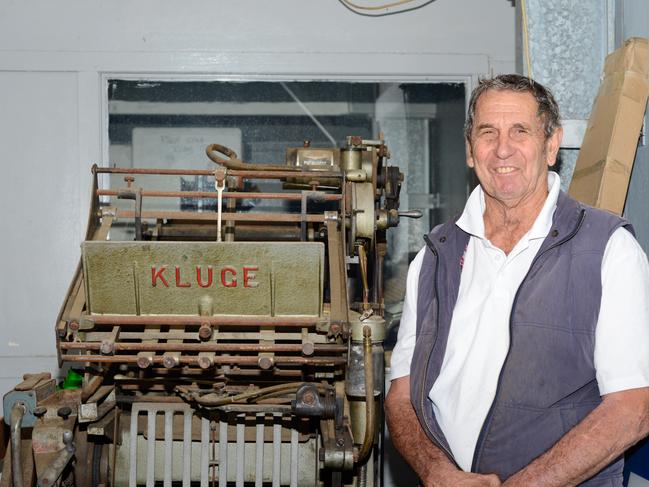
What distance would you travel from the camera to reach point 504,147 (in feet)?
6.58

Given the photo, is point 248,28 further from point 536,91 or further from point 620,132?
point 536,91

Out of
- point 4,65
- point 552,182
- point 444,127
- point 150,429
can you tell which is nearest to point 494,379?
point 552,182

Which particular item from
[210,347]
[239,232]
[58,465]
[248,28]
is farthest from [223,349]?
[248,28]

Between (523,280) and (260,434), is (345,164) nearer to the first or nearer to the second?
(260,434)

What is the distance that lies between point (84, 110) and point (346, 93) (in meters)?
1.27

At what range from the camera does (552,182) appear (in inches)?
81.3

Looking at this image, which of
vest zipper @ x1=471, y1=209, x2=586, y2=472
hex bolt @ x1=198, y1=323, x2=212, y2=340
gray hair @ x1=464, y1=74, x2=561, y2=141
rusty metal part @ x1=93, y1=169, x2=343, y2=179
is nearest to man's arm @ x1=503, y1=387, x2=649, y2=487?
vest zipper @ x1=471, y1=209, x2=586, y2=472

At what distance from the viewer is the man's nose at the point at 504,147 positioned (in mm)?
2000

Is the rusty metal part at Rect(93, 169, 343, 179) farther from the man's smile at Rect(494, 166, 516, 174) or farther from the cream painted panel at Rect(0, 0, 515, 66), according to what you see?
the cream painted panel at Rect(0, 0, 515, 66)

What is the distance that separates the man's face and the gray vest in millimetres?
114

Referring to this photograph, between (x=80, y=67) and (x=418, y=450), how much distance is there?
8.79ft

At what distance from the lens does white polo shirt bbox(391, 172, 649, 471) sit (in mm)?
1780

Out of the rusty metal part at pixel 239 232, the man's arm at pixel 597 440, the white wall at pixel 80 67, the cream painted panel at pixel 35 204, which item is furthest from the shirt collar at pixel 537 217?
the cream painted panel at pixel 35 204

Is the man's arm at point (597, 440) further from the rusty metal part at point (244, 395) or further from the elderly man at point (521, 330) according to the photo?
the rusty metal part at point (244, 395)
